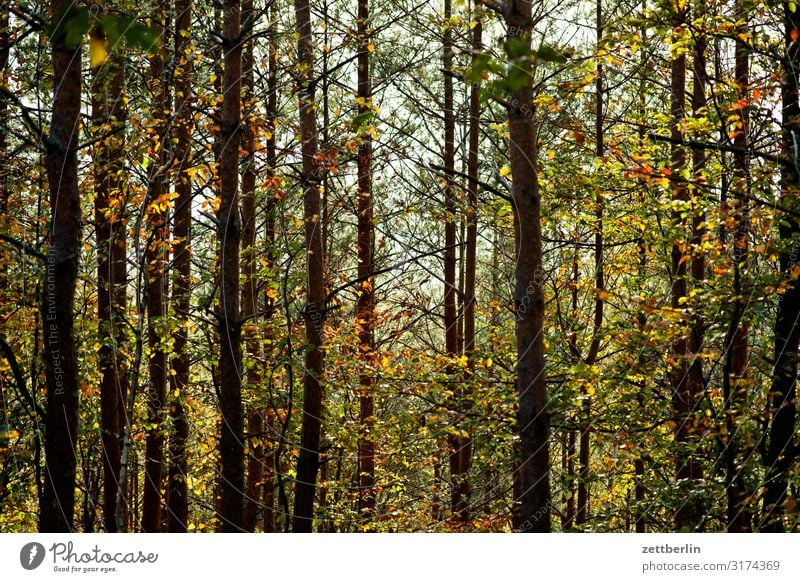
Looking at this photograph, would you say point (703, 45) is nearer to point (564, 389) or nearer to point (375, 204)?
point (564, 389)

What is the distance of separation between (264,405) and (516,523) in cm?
388

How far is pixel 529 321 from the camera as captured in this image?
17.8 ft

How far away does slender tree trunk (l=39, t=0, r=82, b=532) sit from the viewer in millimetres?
5383

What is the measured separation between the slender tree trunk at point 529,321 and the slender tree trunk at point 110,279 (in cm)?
380

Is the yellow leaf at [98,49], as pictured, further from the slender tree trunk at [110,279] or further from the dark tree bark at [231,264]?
the slender tree trunk at [110,279]

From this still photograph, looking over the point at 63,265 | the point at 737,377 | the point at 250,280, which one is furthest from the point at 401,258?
the point at 63,265

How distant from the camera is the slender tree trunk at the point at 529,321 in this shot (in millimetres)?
5355

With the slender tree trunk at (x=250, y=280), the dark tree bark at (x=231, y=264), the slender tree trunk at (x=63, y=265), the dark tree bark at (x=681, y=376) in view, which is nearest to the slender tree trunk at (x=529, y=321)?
the dark tree bark at (x=681, y=376)

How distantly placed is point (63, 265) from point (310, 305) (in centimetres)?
329

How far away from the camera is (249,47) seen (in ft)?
32.0

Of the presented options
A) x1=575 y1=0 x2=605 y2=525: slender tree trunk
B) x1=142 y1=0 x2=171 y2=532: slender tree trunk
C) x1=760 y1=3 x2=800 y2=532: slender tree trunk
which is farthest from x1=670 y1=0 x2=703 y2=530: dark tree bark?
x1=142 y1=0 x2=171 y2=532: slender tree trunk

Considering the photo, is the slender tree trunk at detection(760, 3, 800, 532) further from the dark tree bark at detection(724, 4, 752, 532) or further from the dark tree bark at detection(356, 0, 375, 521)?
the dark tree bark at detection(356, 0, 375, 521)

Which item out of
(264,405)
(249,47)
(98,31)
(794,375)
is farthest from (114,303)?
(98,31)

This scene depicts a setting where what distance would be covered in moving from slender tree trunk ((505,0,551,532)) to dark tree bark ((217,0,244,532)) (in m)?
2.22
